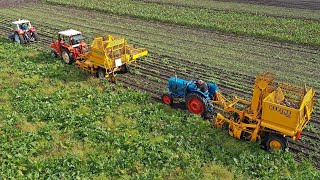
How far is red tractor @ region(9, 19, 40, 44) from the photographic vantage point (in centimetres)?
2511

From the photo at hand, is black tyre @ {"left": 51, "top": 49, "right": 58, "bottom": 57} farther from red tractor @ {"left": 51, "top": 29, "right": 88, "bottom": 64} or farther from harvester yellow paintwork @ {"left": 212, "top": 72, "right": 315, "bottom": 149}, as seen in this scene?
harvester yellow paintwork @ {"left": 212, "top": 72, "right": 315, "bottom": 149}

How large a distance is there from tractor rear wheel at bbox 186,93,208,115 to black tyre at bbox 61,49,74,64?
9.25 meters

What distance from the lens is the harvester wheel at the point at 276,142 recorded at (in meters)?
12.2

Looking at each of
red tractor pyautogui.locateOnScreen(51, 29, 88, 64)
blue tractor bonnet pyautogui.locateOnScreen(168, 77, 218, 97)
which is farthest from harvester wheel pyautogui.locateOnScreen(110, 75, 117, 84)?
blue tractor bonnet pyautogui.locateOnScreen(168, 77, 218, 97)

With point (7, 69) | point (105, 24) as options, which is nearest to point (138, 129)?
point (7, 69)

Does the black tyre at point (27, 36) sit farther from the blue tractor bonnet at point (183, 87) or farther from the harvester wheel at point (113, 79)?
the blue tractor bonnet at point (183, 87)

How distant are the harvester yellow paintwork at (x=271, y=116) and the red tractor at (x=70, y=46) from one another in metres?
10.9

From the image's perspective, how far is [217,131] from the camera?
13.9 m

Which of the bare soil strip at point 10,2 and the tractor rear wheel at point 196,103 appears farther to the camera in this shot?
the bare soil strip at point 10,2

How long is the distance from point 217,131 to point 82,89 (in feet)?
25.3

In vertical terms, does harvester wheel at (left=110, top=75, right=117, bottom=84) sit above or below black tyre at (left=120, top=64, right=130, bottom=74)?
below

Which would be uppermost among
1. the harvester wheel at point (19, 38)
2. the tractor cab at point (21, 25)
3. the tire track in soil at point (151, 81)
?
the tractor cab at point (21, 25)

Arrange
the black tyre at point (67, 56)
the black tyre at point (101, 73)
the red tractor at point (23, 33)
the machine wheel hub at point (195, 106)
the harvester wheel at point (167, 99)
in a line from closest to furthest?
the machine wheel hub at point (195, 106) → the harvester wheel at point (167, 99) → the black tyre at point (101, 73) → the black tyre at point (67, 56) → the red tractor at point (23, 33)

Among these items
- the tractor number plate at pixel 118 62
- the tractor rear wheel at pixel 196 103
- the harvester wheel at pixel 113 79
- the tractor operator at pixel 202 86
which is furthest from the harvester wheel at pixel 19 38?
the tractor operator at pixel 202 86
